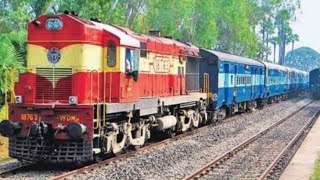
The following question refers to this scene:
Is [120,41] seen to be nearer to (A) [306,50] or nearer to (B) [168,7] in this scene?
(B) [168,7]

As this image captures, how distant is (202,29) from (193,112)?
110 ft

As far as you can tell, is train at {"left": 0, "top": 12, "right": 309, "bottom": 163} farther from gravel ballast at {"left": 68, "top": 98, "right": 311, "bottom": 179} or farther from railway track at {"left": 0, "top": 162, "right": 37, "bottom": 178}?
gravel ballast at {"left": 68, "top": 98, "right": 311, "bottom": 179}

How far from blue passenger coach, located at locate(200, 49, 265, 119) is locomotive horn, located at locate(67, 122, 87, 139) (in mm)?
12680

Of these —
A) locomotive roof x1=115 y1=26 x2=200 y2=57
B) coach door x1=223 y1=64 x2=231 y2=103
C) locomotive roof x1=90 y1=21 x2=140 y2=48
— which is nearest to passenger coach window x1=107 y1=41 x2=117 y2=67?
locomotive roof x1=90 y1=21 x2=140 y2=48

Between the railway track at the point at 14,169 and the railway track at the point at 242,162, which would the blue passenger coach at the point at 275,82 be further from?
the railway track at the point at 14,169

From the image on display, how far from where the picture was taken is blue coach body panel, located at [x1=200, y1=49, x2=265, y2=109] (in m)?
25.1

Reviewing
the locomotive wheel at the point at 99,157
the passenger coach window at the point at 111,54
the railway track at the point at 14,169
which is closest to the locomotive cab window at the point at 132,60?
the passenger coach window at the point at 111,54

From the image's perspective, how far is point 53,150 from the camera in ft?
41.2

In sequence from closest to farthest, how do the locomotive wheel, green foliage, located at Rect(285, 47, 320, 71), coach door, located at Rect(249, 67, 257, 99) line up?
the locomotive wheel
coach door, located at Rect(249, 67, 257, 99)
green foliage, located at Rect(285, 47, 320, 71)

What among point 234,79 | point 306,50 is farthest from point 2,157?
point 306,50

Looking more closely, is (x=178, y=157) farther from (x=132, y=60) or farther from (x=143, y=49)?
(x=143, y=49)

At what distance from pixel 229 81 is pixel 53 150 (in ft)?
→ 54.4

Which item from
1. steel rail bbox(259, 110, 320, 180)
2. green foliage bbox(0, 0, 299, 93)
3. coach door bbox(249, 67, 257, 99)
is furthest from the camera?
coach door bbox(249, 67, 257, 99)

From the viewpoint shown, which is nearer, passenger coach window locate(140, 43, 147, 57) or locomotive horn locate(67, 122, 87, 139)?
locomotive horn locate(67, 122, 87, 139)
